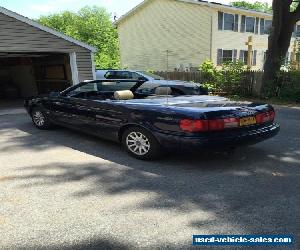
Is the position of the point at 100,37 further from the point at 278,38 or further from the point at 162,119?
the point at 162,119

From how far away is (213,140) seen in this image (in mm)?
4676

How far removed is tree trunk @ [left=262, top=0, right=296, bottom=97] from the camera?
14.2 m

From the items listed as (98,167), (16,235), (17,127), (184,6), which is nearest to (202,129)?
(98,167)

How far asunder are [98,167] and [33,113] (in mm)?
3596

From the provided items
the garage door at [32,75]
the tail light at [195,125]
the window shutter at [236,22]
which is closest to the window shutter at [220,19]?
the window shutter at [236,22]

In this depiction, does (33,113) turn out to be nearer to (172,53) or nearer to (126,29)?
(172,53)

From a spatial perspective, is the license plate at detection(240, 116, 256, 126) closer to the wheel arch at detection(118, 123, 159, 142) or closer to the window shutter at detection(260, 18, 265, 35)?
the wheel arch at detection(118, 123, 159, 142)

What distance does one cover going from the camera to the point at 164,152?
17.1 feet

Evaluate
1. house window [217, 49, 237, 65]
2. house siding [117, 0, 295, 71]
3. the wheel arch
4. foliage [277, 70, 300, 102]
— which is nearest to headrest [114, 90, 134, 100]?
the wheel arch

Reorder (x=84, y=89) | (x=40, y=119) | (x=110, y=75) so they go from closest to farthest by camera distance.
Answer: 1. (x=84, y=89)
2. (x=40, y=119)
3. (x=110, y=75)

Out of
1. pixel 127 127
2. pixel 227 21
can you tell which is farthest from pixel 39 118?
pixel 227 21

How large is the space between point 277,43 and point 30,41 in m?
10.2

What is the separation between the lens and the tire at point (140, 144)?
5.17 m

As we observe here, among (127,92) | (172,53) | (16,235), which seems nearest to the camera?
(16,235)
